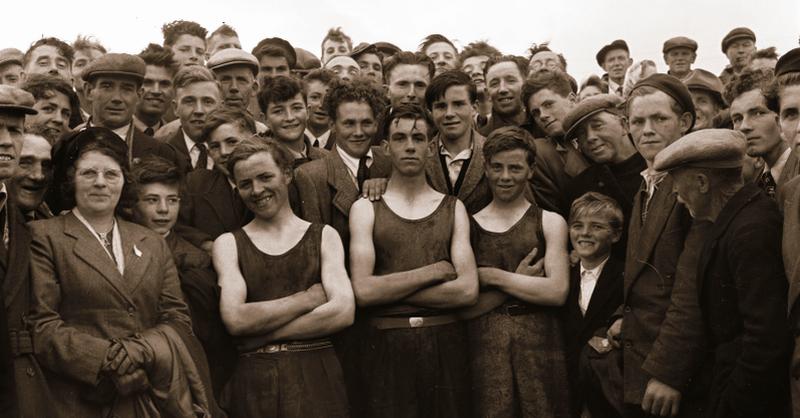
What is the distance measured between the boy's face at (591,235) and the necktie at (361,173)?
156 centimetres

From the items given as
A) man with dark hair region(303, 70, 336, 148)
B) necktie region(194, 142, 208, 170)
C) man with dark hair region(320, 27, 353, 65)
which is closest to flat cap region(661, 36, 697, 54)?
man with dark hair region(320, 27, 353, 65)

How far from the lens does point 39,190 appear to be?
5852 millimetres

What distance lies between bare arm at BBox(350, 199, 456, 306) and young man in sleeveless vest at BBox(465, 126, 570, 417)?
0.37m

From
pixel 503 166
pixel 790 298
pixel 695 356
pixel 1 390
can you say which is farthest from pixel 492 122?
pixel 1 390

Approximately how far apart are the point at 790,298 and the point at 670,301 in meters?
0.98

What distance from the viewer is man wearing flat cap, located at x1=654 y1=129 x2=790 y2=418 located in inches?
186

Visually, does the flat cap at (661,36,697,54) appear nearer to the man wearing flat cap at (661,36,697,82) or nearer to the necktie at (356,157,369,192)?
the man wearing flat cap at (661,36,697,82)

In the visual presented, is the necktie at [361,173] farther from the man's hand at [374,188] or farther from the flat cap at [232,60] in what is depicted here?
the flat cap at [232,60]

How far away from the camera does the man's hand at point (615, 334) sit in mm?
5887

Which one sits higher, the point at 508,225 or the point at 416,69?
the point at 416,69

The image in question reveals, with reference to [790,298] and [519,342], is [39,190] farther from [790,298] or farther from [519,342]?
[790,298]

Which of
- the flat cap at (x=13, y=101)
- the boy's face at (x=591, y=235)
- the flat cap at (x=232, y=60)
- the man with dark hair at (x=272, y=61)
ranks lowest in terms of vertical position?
the boy's face at (x=591, y=235)

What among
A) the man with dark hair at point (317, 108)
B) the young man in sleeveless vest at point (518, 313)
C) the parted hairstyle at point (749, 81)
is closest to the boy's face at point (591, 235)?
the young man in sleeveless vest at point (518, 313)

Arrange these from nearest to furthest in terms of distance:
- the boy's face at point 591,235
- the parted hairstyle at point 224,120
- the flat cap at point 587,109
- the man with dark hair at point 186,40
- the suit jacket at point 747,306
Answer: the suit jacket at point 747,306 → the boy's face at point 591,235 → the flat cap at point 587,109 → the parted hairstyle at point 224,120 → the man with dark hair at point 186,40
